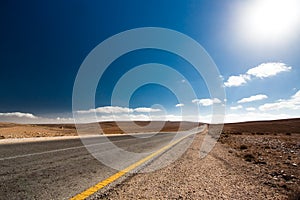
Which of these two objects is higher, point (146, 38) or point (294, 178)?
point (146, 38)

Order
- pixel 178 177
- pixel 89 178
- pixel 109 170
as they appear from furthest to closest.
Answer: pixel 109 170 → pixel 178 177 → pixel 89 178

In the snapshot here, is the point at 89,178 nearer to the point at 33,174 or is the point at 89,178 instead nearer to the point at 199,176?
the point at 33,174

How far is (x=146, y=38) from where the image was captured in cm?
4172

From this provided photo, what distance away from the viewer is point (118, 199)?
12.3 ft

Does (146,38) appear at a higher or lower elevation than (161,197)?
higher

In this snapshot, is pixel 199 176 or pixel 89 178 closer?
pixel 89 178

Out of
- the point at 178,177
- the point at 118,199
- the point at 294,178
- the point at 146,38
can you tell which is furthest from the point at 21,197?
the point at 146,38

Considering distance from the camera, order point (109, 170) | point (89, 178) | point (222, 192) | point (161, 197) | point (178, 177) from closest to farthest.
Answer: point (161, 197) → point (222, 192) → point (89, 178) → point (178, 177) → point (109, 170)

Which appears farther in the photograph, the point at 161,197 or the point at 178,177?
the point at 178,177

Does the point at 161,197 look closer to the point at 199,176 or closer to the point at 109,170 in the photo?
the point at 199,176

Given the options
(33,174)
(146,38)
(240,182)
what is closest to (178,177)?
(240,182)

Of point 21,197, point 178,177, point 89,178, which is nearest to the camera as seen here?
point 21,197

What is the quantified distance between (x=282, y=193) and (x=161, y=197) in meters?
2.34

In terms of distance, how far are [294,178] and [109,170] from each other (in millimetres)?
4582
